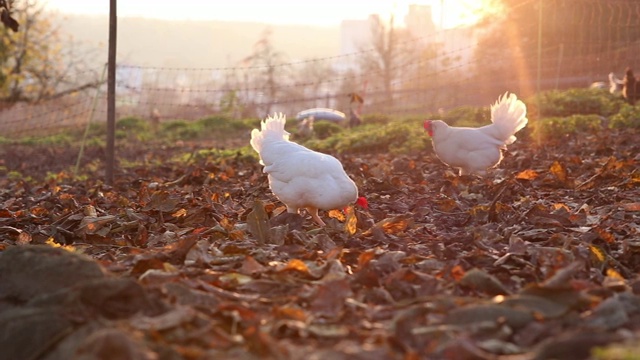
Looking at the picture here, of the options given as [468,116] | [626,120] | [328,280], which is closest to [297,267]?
[328,280]

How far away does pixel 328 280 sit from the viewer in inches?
127

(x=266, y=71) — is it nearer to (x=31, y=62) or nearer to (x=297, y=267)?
(x=31, y=62)

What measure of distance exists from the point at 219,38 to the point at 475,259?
135 m

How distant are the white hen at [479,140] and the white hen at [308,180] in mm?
2884

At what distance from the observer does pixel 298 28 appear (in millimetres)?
148875

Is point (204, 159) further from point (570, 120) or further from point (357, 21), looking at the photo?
point (357, 21)

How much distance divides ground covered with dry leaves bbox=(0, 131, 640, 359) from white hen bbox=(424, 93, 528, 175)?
5.43 feet

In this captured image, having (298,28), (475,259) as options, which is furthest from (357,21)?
(475,259)

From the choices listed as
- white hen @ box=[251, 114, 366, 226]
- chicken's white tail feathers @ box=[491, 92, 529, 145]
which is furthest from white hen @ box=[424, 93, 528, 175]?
white hen @ box=[251, 114, 366, 226]

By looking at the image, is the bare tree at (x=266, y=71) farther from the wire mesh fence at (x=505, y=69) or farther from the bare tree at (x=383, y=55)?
the bare tree at (x=383, y=55)

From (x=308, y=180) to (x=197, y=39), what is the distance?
131189mm

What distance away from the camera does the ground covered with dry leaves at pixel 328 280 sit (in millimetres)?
2438

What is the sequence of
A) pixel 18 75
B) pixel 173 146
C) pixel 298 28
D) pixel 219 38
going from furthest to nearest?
pixel 298 28, pixel 219 38, pixel 18 75, pixel 173 146

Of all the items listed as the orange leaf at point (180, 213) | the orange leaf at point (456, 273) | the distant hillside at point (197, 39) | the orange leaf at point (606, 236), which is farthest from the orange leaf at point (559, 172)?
the distant hillside at point (197, 39)
